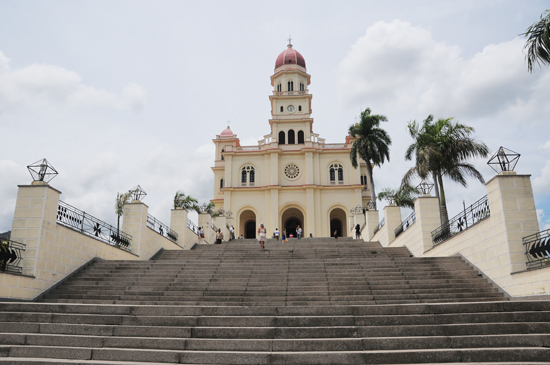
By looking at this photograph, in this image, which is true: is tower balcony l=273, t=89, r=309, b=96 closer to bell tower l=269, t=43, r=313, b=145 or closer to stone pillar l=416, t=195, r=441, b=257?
bell tower l=269, t=43, r=313, b=145

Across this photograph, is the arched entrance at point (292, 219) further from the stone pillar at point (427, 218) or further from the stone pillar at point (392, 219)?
the stone pillar at point (427, 218)

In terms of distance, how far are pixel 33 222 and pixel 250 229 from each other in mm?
30970

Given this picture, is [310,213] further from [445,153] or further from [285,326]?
[285,326]

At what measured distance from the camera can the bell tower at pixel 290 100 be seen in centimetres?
4162

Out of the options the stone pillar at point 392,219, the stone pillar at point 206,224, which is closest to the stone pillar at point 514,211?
the stone pillar at point 392,219

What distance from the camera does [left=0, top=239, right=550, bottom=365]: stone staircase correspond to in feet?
19.0

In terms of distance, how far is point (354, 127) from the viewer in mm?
31031

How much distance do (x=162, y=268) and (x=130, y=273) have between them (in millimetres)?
992

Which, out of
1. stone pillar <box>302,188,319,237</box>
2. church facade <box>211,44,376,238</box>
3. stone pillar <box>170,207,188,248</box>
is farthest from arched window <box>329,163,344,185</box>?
stone pillar <box>170,207,188,248</box>

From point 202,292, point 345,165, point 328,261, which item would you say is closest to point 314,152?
point 345,165

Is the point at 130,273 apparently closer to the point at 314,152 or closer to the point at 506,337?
the point at 506,337

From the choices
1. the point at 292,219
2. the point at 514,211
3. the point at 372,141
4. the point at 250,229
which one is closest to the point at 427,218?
the point at 514,211

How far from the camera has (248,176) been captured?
39781 millimetres

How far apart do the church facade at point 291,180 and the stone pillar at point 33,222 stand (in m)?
26.1
